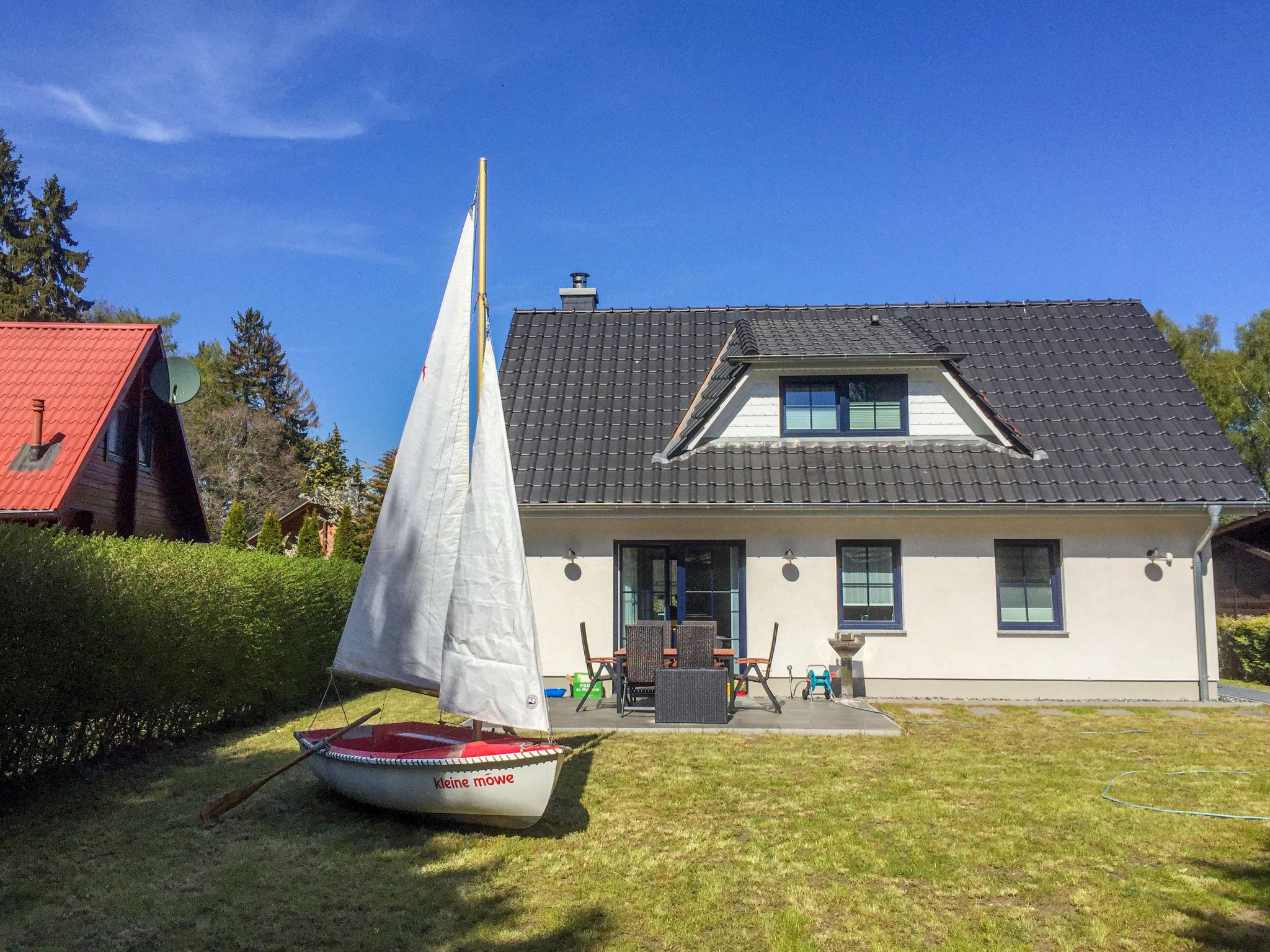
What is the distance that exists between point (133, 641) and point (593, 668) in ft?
22.5

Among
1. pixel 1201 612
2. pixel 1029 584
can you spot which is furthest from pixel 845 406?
pixel 1201 612

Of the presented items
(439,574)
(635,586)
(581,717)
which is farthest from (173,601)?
(635,586)

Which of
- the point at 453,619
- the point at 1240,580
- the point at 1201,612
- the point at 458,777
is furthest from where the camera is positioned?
the point at 1240,580

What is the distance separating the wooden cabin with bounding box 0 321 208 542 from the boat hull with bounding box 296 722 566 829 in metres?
11.5

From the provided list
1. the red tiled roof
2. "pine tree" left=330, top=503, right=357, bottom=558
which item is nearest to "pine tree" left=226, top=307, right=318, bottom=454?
"pine tree" left=330, top=503, right=357, bottom=558

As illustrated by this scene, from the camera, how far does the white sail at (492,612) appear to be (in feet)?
22.7

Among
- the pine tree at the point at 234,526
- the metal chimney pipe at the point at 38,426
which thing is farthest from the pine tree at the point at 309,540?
the metal chimney pipe at the point at 38,426

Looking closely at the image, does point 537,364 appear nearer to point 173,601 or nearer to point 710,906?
point 173,601

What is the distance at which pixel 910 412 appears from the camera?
1506 centimetres

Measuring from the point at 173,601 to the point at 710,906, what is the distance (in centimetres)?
686

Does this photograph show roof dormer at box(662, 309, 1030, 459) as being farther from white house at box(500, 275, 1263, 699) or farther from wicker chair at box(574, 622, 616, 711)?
wicker chair at box(574, 622, 616, 711)

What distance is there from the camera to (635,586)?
14328 millimetres

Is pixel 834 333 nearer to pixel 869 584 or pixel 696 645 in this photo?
pixel 869 584

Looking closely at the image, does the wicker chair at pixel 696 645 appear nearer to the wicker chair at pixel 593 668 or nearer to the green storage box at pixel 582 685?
the wicker chair at pixel 593 668
